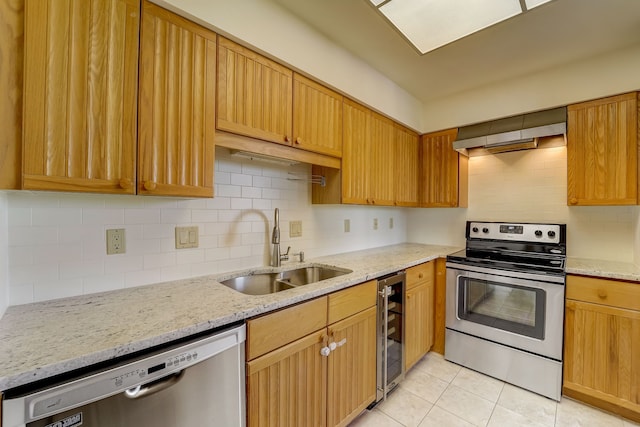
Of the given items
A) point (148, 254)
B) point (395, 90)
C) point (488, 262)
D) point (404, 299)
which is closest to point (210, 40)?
point (148, 254)

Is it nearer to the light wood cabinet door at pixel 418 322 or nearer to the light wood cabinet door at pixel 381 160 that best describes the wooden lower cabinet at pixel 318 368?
the light wood cabinet door at pixel 418 322

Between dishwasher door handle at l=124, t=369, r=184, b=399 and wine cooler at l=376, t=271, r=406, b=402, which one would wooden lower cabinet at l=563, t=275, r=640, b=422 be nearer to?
wine cooler at l=376, t=271, r=406, b=402

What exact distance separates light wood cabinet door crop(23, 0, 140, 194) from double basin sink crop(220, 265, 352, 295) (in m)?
0.84

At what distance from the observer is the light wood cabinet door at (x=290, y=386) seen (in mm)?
1124

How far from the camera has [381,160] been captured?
7.95 ft

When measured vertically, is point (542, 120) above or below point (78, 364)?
above

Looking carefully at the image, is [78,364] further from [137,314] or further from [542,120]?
[542,120]

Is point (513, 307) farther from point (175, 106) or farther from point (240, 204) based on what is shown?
point (175, 106)

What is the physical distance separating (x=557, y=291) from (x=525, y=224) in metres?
0.76

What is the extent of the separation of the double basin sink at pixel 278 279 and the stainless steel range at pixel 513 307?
3.77ft

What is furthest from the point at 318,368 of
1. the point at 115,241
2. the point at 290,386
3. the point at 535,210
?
the point at 535,210

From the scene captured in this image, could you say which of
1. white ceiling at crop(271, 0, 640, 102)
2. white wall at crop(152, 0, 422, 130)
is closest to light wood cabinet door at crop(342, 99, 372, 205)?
white wall at crop(152, 0, 422, 130)

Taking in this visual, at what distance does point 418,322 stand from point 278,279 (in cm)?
123

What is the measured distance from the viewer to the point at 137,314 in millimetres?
1009
